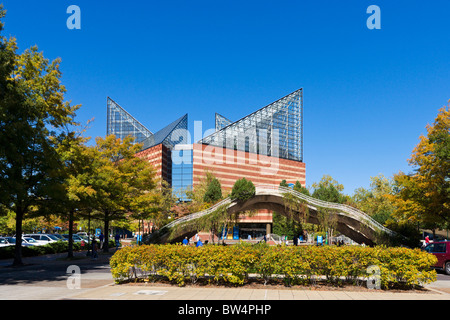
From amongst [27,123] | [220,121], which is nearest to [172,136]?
[220,121]

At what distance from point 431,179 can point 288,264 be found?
60.4 ft

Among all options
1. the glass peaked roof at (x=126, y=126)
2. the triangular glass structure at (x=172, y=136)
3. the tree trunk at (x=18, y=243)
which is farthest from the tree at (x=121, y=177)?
the glass peaked roof at (x=126, y=126)

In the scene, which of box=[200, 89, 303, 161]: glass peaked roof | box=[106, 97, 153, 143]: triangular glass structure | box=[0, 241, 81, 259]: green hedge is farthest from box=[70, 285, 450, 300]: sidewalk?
box=[106, 97, 153, 143]: triangular glass structure

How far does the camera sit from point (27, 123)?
1934cm

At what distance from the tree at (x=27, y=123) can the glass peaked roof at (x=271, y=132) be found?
73.2 metres

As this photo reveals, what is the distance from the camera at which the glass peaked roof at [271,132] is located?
327ft

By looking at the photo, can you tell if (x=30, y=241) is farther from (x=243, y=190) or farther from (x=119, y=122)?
(x=119, y=122)

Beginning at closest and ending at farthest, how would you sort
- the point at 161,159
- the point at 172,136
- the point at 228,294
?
the point at 228,294, the point at 161,159, the point at 172,136

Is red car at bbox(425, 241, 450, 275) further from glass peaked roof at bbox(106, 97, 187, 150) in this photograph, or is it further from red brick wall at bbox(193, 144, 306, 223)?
glass peaked roof at bbox(106, 97, 187, 150)

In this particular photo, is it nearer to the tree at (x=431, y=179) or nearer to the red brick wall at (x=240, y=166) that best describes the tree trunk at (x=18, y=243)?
the tree at (x=431, y=179)

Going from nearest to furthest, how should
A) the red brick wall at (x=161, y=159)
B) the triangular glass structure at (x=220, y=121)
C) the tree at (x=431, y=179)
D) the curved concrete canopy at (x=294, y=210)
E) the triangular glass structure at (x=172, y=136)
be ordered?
1. the tree at (x=431, y=179)
2. the curved concrete canopy at (x=294, y=210)
3. the red brick wall at (x=161, y=159)
4. the triangular glass structure at (x=172, y=136)
5. the triangular glass structure at (x=220, y=121)

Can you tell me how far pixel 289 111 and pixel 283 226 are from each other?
48.2 m

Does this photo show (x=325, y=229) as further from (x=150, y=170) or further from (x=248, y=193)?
(x=150, y=170)

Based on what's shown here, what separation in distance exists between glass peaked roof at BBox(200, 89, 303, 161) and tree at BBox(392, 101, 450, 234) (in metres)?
69.5
